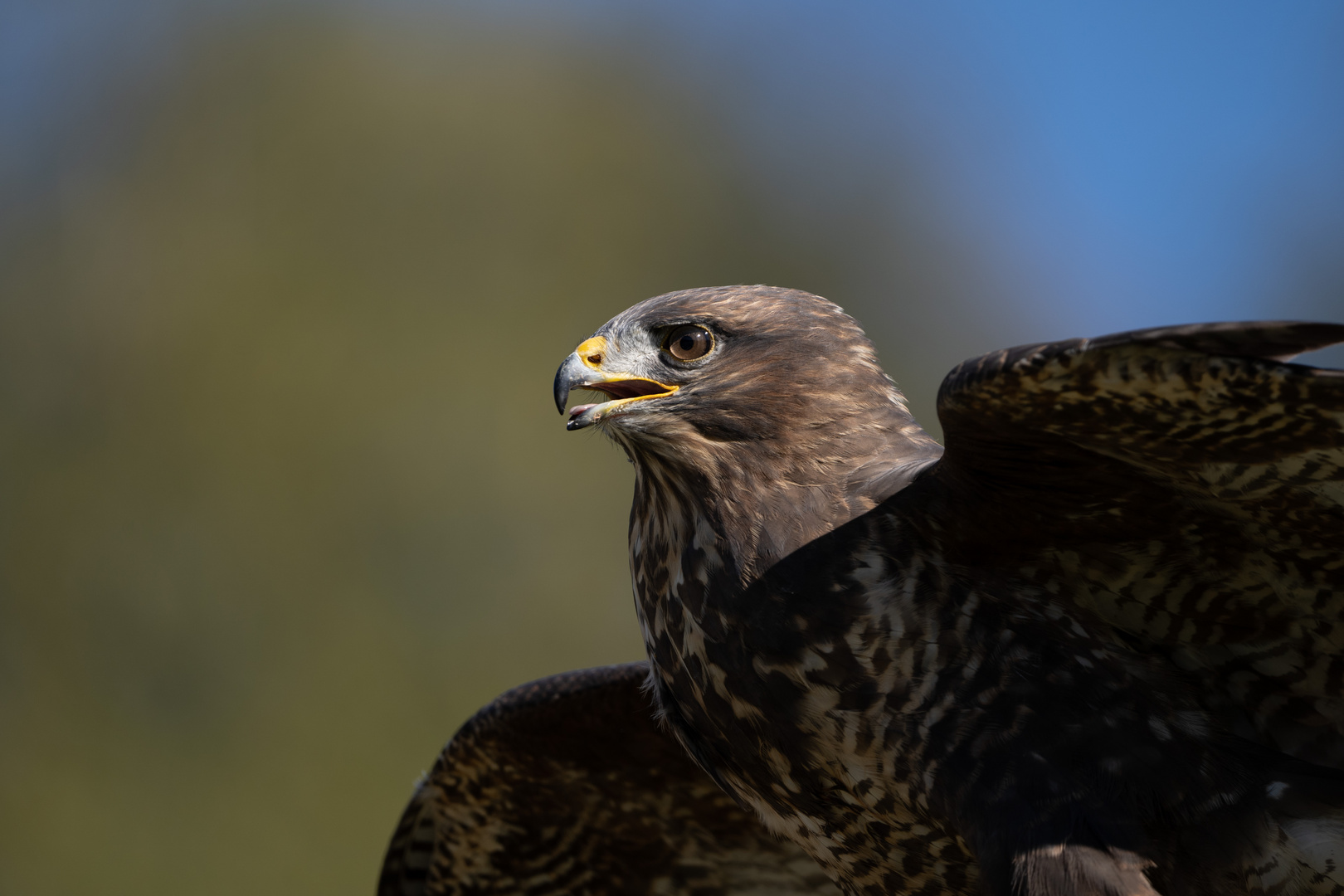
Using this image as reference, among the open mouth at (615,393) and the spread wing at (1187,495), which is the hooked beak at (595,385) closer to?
the open mouth at (615,393)

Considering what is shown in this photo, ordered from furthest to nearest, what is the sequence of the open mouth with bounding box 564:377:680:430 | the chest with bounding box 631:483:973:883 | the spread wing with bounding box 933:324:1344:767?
the open mouth with bounding box 564:377:680:430
the chest with bounding box 631:483:973:883
the spread wing with bounding box 933:324:1344:767

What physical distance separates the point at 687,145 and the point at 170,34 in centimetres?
1302

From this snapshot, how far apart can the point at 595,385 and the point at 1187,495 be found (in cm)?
180

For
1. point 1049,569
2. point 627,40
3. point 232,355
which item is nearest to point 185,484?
point 232,355

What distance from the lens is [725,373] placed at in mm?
3969

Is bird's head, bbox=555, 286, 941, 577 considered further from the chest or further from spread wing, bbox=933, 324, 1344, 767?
spread wing, bbox=933, 324, 1344, 767

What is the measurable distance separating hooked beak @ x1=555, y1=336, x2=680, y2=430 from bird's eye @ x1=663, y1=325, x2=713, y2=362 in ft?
0.38

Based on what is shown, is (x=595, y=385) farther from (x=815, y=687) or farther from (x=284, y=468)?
(x=284, y=468)

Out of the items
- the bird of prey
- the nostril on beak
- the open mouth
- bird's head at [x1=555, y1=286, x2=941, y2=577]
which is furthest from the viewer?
the nostril on beak

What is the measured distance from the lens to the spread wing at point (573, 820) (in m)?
5.37

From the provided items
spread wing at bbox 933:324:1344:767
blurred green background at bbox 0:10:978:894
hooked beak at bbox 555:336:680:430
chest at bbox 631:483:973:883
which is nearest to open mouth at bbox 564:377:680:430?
hooked beak at bbox 555:336:680:430

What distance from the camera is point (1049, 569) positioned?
11.6 ft

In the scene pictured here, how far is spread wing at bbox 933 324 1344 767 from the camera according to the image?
106 inches

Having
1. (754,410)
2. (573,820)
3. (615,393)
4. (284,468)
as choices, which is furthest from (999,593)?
(284,468)
